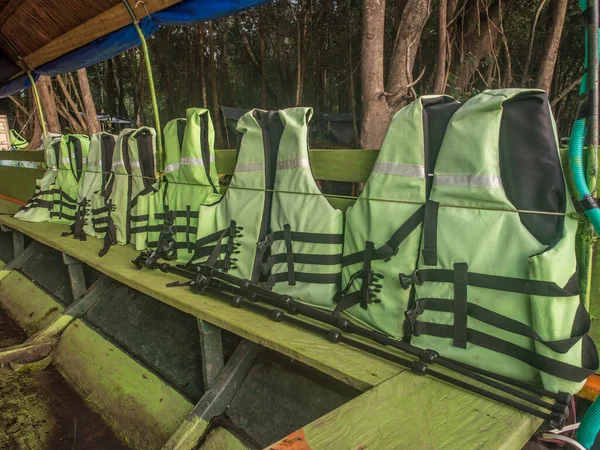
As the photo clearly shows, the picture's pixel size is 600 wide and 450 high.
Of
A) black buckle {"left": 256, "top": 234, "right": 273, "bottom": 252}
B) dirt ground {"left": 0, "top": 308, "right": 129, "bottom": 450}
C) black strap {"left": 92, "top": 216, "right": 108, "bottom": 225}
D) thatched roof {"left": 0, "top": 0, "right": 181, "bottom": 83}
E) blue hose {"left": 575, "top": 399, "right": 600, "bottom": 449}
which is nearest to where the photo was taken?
blue hose {"left": 575, "top": 399, "right": 600, "bottom": 449}

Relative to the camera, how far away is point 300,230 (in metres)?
1.94

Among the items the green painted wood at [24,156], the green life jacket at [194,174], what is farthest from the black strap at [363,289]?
the green painted wood at [24,156]

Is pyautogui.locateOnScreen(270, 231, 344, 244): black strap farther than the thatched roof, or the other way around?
the thatched roof

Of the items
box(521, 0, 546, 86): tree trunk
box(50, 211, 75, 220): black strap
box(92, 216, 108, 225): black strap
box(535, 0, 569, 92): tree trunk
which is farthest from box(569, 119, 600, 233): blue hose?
box(521, 0, 546, 86): tree trunk

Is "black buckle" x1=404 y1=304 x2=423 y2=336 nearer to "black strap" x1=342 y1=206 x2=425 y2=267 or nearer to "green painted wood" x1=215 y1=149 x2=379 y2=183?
"black strap" x1=342 y1=206 x2=425 y2=267

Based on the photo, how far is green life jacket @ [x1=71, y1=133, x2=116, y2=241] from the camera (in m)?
3.46

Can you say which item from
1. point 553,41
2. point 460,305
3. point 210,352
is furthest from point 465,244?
point 553,41

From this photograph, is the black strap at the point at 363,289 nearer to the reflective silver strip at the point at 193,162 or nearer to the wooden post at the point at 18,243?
the reflective silver strip at the point at 193,162

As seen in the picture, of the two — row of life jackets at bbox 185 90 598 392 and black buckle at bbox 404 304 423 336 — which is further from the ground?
row of life jackets at bbox 185 90 598 392

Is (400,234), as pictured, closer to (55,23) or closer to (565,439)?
(565,439)

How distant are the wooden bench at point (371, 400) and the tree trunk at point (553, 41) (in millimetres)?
4970

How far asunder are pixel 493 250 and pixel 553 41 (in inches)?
216

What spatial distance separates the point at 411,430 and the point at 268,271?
1117 millimetres

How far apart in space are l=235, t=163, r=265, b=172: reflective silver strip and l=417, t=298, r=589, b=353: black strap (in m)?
1.10
